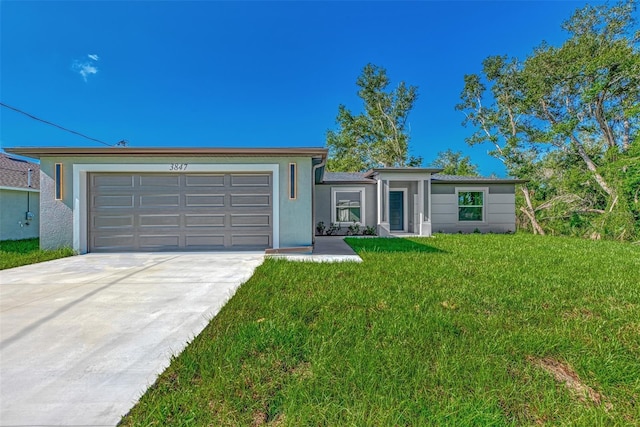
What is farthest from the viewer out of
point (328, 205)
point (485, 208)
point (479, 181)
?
point (485, 208)

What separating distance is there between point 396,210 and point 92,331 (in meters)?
11.6

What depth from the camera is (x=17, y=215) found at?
1055 centimetres

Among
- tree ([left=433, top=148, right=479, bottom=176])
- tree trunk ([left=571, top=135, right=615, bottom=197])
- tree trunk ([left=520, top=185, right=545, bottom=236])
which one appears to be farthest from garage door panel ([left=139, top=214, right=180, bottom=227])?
tree ([left=433, top=148, right=479, bottom=176])

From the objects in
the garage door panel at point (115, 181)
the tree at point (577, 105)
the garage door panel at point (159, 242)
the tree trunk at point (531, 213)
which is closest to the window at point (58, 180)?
the garage door panel at point (115, 181)

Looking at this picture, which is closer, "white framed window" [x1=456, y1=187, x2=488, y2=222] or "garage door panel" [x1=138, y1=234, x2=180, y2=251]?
"garage door panel" [x1=138, y1=234, x2=180, y2=251]

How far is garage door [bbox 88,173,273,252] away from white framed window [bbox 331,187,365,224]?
4.97 metres

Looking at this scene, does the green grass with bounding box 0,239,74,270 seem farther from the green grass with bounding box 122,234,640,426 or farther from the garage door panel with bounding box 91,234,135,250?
the green grass with bounding box 122,234,640,426

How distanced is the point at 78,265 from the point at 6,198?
26.9ft

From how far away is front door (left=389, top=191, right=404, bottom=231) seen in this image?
41.5 ft

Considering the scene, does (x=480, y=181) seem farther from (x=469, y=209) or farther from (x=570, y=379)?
(x=570, y=379)

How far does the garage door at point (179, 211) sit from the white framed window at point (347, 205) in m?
4.97

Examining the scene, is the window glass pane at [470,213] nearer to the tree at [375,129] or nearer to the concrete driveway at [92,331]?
the tree at [375,129]

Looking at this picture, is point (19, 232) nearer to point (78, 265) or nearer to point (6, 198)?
point (6, 198)

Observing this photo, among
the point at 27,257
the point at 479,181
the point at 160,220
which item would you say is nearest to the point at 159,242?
the point at 160,220
